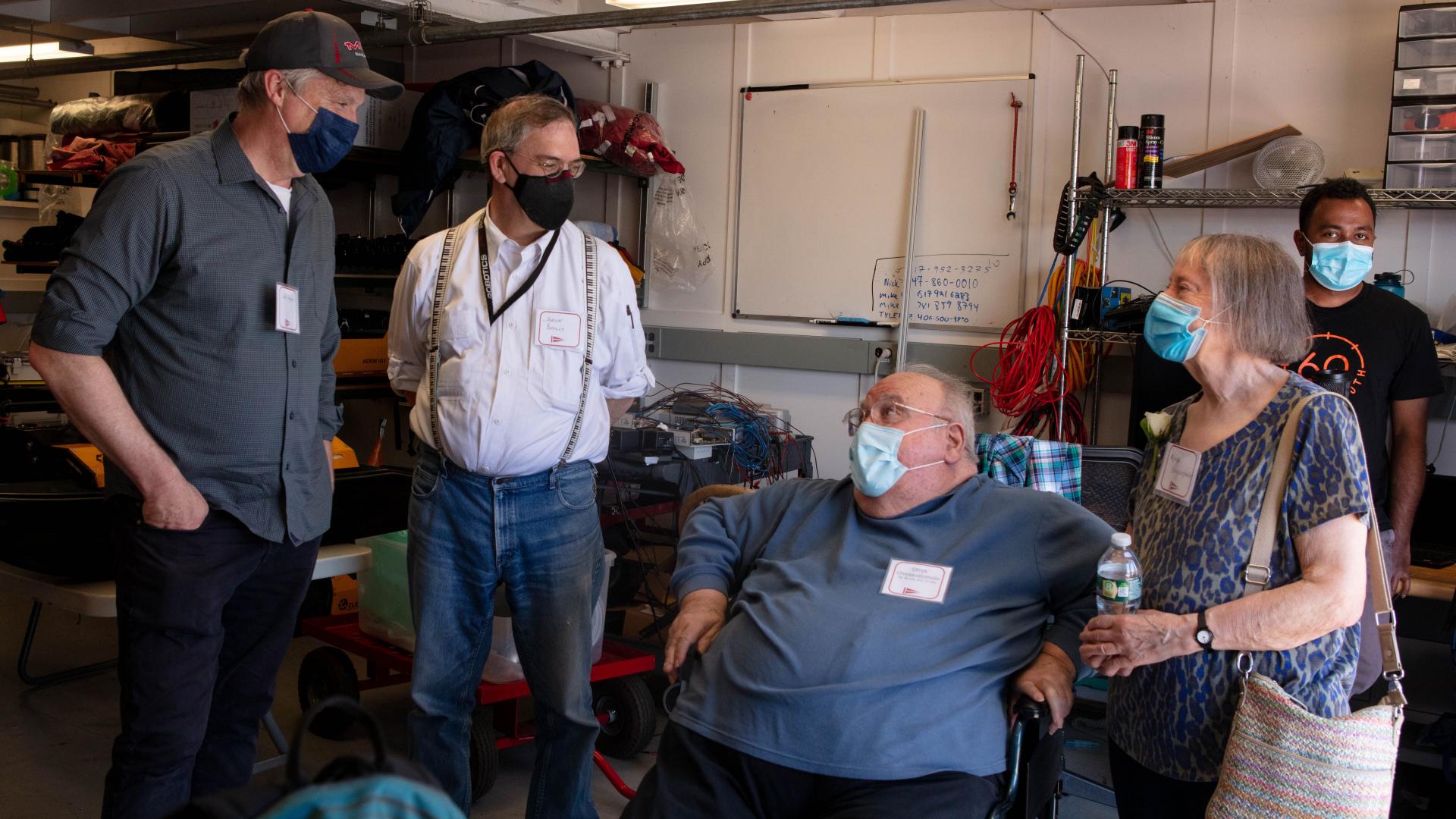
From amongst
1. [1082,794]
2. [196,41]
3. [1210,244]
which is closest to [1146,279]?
[1082,794]

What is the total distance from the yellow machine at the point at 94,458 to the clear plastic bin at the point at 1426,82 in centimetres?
357

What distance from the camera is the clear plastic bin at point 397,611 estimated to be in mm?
3211

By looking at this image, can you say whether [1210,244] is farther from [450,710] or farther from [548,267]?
[450,710]

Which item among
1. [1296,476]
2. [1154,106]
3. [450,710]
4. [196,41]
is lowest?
[450,710]

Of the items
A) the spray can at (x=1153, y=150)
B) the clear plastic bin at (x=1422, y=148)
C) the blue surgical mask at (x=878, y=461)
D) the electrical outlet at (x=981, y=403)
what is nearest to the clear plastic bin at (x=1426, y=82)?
the clear plastic bin at (x=1422, y=148)

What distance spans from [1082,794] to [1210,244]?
1.71 meters

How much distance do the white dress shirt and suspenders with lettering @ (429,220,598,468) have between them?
0.04 ft

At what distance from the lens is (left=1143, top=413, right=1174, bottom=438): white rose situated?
6.68 feet

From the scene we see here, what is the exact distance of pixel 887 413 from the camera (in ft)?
7.27

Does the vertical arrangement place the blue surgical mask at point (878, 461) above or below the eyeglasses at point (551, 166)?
below

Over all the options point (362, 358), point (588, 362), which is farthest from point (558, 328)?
point (362, 358)

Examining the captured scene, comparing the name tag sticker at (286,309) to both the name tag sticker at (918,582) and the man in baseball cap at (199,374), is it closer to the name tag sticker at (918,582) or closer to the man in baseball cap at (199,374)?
the man in baseball cap at (199,374)

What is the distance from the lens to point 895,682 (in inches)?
75.4

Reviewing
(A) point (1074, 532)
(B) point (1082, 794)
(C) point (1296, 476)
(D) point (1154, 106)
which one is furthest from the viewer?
(D) point (1154, 106)
